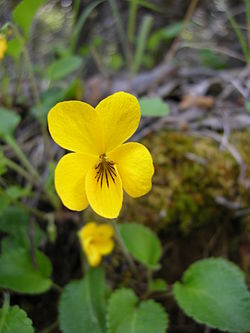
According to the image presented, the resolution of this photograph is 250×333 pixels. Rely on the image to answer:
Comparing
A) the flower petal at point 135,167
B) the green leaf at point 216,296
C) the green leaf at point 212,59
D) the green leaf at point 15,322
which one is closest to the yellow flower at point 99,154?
the flower petal at point 135,167

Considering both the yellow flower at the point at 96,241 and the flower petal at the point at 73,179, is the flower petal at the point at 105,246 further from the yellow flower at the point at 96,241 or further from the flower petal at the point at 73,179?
the flower petal at the point at 73,179

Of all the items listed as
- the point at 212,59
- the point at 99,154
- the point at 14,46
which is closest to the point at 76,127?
the point at 99,154

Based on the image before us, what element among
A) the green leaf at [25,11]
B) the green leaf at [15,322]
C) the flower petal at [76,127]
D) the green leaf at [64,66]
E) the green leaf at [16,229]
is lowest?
the green leaf at [16,229]

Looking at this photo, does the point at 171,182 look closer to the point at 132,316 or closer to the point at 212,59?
the point at 132,316

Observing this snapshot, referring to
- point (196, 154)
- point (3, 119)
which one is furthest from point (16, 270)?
point (196, 154)

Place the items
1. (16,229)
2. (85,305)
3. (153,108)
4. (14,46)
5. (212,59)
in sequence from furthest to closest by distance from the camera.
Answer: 1. (212,59)
2. (14,46)
3. (16,229)
4. (153,108)
5. (85,305)

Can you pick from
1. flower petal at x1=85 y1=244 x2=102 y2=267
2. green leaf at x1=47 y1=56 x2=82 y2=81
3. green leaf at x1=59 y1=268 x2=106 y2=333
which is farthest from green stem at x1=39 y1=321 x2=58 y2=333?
green leaf at x1=47 y1=56 x2=82 y2=81
